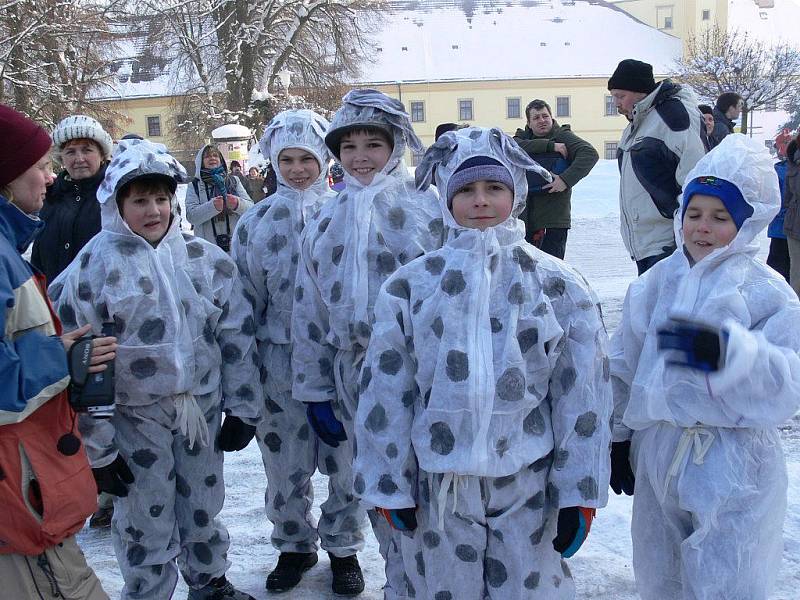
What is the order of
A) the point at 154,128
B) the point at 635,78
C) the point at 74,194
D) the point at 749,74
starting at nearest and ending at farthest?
the point at 74,194 < the point at 635,78 < the point at 749,74 < the point at 154,128

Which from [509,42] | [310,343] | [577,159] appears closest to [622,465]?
[310,343]

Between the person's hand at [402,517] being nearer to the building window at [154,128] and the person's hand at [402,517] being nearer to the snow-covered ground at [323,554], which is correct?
the snow-covered ground at [323,554]

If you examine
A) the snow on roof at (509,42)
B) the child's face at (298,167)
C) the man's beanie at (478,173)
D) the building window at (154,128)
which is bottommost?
→ the man's beanie at (478,173)

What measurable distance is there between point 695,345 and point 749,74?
2957 centimetres

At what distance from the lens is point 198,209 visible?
608 centimetres

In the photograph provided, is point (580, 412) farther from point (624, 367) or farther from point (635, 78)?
point (635, 78)

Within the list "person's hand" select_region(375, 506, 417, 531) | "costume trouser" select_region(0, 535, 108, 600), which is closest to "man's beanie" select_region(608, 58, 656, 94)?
"person's hand" select_region(375, 506, 417, 531)

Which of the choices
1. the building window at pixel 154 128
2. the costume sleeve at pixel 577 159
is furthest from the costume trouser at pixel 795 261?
the building window at pixel 154 128

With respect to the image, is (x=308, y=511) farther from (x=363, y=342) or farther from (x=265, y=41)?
(x=265, y=41)

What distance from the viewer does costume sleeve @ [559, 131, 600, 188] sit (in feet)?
23.6

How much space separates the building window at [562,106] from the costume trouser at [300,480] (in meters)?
49.5

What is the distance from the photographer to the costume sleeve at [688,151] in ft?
16.3

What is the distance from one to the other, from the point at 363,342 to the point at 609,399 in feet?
3.29

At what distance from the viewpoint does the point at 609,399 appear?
246cm
